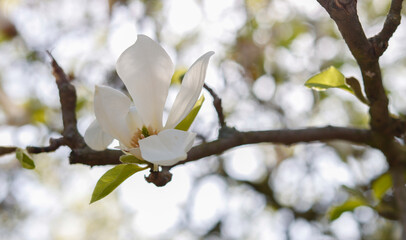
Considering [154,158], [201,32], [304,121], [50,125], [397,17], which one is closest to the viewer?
[154,158]

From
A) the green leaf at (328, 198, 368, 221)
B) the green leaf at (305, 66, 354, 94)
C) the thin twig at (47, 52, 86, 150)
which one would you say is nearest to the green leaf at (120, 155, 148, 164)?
the thin twig at (47, 52, 86, 150)

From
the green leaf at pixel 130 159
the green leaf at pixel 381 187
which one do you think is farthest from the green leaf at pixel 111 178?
the green leaf at pixel 381 187

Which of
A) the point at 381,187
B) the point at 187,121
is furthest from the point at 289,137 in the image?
the point at 381,187

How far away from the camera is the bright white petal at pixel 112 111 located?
553 millimetres

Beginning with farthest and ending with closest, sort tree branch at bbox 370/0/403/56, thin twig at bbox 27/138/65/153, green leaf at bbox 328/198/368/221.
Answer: green leaf at bbox 328/198/368/221 < thin twig at bbox 27/138/65/153 < tree branch at bbox 370/0/403/56

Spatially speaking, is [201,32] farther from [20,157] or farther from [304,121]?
[20,157]

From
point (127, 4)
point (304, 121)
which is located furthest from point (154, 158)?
point (127, 4)

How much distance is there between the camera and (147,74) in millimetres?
572

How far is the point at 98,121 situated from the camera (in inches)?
21.9

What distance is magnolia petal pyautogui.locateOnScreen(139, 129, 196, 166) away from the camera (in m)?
0.47

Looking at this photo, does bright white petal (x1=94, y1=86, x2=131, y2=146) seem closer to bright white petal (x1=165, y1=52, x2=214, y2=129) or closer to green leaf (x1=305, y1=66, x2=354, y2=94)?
bright white petal (x1=165, y1=52, x2=214, y2=129)

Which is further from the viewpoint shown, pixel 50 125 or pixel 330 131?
pixel 50 125

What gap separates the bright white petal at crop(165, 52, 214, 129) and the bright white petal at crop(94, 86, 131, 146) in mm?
55

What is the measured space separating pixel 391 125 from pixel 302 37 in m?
1.20
